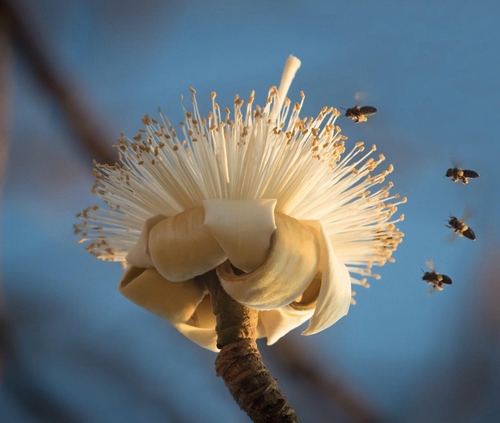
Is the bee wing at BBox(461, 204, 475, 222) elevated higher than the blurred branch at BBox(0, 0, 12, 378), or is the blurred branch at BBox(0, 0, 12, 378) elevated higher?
the blurred branch at BBox(0, 0, 12, 378)

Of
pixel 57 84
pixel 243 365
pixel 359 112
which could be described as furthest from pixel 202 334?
pixel 57 84

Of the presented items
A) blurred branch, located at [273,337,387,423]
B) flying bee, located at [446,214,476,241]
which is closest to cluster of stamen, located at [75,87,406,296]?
flying bee, located at [446,214,476,241]

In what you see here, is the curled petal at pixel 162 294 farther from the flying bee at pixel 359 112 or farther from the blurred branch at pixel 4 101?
the blurred branch at pixel 4 101

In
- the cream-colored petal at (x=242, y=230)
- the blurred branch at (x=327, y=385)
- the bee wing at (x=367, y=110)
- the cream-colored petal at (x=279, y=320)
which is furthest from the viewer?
the blurred branch at (x=327, y=385)

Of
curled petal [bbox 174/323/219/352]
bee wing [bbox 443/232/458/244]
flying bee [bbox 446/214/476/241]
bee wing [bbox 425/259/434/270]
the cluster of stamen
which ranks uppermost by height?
bee wing [bbox 443/232/458/244]

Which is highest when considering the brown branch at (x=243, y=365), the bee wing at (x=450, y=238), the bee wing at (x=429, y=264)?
the bee wing at (x=450, y=238)

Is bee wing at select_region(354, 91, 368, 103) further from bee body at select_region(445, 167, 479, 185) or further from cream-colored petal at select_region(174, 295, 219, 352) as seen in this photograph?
cream-colored petal at select_region(174, 295, 219, 352)

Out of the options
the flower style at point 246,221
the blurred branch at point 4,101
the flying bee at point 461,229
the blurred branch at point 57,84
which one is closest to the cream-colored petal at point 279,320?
the flower style at point 246,221
